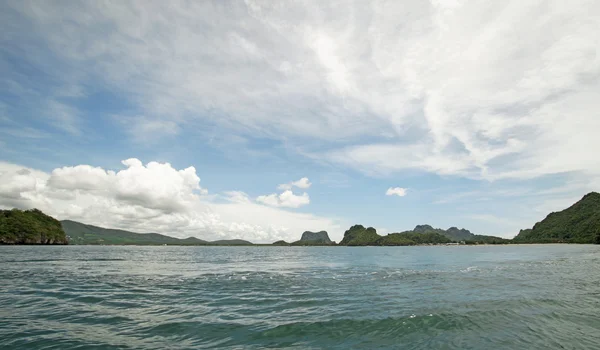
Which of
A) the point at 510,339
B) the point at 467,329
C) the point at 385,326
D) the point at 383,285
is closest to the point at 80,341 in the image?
the point at 385,326

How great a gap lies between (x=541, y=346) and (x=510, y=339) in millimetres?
1363

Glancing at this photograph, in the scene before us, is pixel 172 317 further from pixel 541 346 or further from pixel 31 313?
pixel 541 346

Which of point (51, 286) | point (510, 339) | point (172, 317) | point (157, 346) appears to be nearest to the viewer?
point (157, 346)

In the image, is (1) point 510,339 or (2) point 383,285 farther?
(2) point 383,285

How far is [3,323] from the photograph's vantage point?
1916 centimetres

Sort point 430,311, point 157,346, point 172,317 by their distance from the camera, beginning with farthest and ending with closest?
point 430,311 < point 172,317 < point 157,346

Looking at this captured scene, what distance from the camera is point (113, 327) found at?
18859mm

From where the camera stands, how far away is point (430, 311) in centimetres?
2317

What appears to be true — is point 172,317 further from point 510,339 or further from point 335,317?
point 510,339

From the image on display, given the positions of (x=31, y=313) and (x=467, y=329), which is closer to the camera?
(x=467, y=329)

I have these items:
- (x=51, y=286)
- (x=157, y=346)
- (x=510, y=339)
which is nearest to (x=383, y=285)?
(x=510, y=339)

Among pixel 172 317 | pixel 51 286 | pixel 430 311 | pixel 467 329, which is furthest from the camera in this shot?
pixel 51 286

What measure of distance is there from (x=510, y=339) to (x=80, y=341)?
21.6 m

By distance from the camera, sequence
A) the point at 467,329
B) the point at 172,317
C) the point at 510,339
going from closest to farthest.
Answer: the point at 510,339 < the point at 467,329 < the point at 172,317
